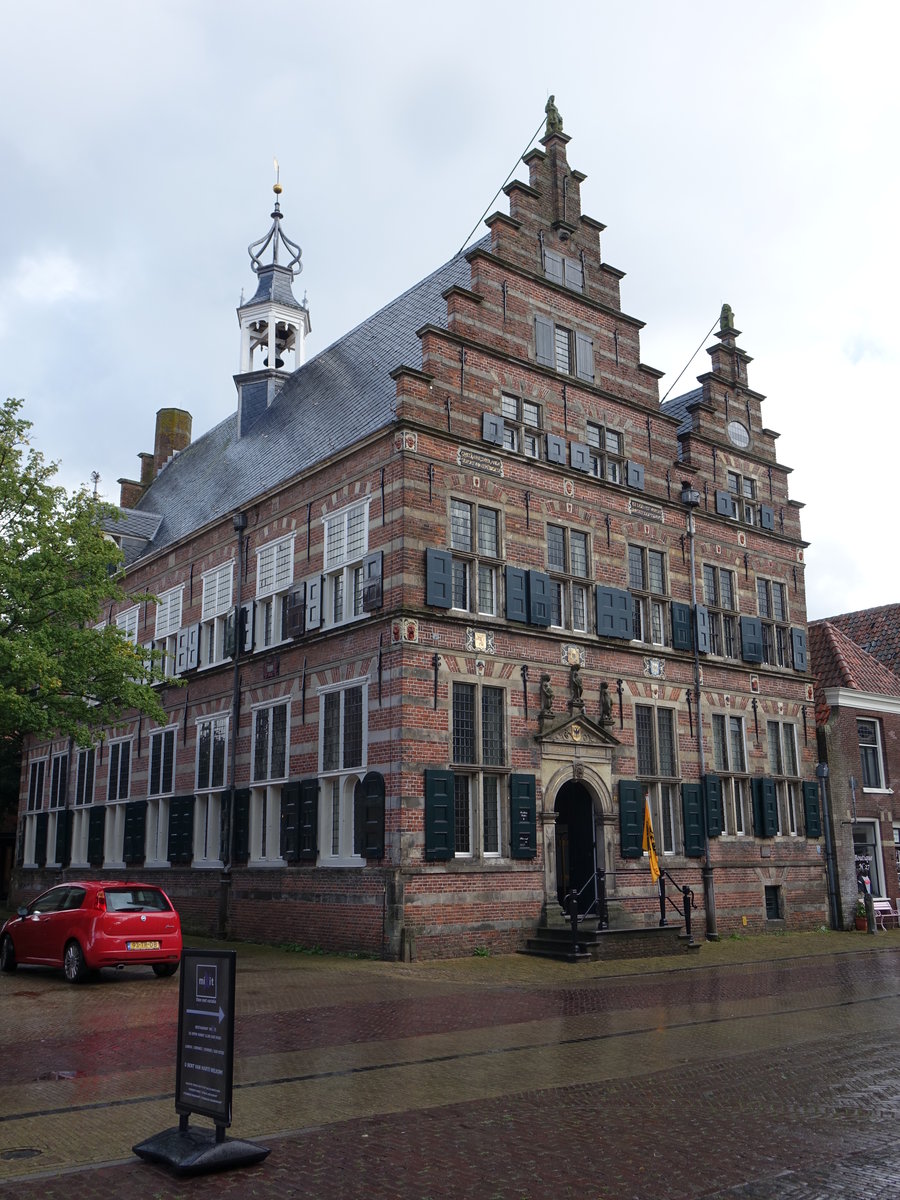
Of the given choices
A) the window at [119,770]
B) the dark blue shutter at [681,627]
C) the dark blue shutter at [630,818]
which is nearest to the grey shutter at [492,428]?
the dark blue shutter at [681,627]

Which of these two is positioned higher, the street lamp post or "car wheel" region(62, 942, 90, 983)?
the street lamp post

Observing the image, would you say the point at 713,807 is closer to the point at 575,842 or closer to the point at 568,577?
the point at 575,842

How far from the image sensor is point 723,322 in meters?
30.2

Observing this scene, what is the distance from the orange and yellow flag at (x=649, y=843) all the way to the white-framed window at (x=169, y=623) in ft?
42.5

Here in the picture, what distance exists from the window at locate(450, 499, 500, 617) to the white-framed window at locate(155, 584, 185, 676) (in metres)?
10.4

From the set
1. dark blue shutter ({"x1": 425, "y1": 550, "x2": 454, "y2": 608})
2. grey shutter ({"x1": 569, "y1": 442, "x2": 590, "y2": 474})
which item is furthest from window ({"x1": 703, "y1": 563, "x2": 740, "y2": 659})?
dark blue shutter ({"x1": 425, "y1": 550, "x2": 454, "y2": 608})

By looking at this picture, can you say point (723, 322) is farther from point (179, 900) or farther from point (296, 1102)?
point (296, 1102)

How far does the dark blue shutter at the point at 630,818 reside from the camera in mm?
22938

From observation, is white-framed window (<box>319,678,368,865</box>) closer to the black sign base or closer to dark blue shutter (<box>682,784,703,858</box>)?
dark blue shutter (<box>682,784,703,858</box>)

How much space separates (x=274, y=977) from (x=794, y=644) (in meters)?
17.9

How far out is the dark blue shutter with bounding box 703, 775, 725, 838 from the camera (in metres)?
25.2

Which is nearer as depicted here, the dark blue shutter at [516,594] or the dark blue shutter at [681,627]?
the dark blue shutter at [516,594]

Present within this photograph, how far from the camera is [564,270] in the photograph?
25047 mm

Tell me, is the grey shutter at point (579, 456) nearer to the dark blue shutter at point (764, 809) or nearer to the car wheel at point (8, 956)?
the dark blue shutter at point (764, 809)
